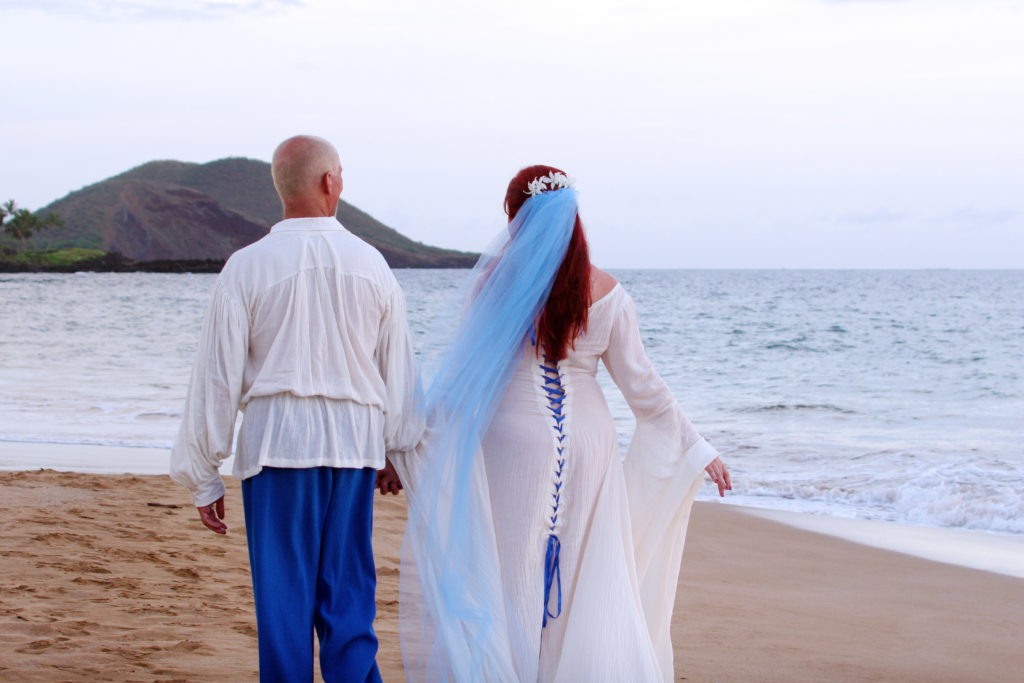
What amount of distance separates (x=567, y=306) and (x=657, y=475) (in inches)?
26.8

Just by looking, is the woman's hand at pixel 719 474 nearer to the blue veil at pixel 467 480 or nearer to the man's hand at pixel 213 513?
the blue veil at pixel 467 480

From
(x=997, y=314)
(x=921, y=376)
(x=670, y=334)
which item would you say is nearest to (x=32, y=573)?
(x=921, y=376)

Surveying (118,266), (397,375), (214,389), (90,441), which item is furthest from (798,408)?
(118,266)

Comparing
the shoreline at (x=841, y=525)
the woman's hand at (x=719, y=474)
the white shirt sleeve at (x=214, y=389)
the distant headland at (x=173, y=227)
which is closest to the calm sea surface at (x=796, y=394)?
the shoreline at (x=841, y=525)

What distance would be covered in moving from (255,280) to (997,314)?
119 ft

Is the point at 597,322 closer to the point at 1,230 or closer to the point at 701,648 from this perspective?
the point at 701,648

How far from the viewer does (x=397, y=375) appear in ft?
9.15

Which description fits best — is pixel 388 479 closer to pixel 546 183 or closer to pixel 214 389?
pixel 214 389

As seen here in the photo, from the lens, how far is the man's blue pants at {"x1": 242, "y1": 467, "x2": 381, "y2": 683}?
8.50ft

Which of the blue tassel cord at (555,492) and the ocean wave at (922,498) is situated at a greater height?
the blue tassel cord at (555,492)

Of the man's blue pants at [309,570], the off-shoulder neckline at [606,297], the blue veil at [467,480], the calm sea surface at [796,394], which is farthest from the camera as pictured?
the calm sea surface at [796,394]

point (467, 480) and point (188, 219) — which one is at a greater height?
point (188, 219)

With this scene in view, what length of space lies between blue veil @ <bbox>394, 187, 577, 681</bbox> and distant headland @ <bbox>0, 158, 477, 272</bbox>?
73.5 meters

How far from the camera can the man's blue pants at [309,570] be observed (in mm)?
2590
